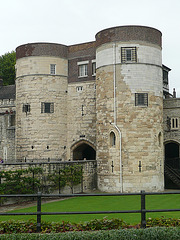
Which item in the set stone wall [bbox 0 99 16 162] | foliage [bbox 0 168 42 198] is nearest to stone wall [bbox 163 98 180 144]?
foliage [bbox 0 168 42 198]

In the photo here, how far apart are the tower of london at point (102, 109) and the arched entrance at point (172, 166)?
123mm

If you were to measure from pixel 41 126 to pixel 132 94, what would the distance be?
29.0 ft

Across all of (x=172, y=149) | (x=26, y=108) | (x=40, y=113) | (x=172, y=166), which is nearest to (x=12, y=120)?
(x=26, y=108)

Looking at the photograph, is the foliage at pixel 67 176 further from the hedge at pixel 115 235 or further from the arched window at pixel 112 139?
the hedge at pixel 115 235

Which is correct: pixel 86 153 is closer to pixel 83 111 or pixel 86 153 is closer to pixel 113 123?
pixel 83 111

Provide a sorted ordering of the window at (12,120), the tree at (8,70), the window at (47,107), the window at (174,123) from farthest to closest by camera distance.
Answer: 1. the tree at (8,70)
2. the window at (12,120)
3. the window at (47,107)
4. the window at (174,123)

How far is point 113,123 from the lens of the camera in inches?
944

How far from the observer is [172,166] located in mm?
29266

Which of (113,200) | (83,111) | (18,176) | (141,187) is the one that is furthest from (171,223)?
(83,111)

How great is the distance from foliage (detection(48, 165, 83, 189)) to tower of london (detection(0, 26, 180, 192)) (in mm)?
1679

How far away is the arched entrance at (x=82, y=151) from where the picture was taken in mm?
29591

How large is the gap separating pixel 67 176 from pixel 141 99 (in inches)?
282

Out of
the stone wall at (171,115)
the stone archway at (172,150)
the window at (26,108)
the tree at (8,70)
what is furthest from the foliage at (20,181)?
the tree at (8,70)

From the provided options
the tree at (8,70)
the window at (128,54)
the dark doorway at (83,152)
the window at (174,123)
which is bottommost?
the dark doorway at (83,152)
